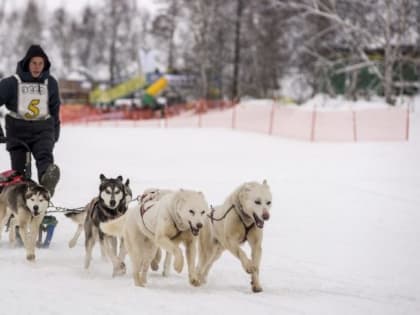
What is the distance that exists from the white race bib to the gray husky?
2.40ft

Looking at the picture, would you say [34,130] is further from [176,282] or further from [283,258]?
[283,258]

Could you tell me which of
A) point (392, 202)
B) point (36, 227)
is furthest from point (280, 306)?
point (392, 202)

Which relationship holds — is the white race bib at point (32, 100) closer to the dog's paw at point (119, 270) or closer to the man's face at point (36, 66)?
the man's face at point (36, 66)

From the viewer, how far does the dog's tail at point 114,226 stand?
5.21 m

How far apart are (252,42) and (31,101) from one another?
107ft

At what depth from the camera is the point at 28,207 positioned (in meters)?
5.71

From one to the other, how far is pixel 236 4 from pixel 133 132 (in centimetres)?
1512

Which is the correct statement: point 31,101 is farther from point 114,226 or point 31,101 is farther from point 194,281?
point 194,281

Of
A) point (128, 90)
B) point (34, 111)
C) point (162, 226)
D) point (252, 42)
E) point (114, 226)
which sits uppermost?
point (252, 42)

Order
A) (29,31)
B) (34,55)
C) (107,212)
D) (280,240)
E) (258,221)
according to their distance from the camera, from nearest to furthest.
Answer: (258,221), (107,212), (34,55), (280,240), (29,31)

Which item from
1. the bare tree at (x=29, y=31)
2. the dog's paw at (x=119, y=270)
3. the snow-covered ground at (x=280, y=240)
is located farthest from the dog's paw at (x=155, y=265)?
the bare tree at (x=29, y=31)

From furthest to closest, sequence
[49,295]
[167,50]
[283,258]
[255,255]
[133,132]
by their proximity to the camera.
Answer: [167,50]
[133,132]
[283,258]
[255,255]
[49,295]

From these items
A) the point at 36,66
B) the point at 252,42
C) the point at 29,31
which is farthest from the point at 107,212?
the point at 29,31

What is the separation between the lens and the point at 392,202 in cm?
1034
